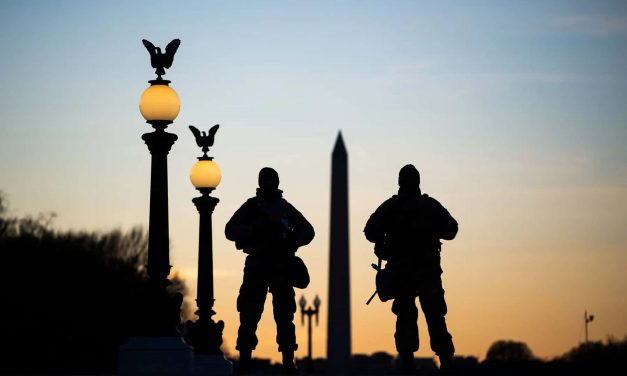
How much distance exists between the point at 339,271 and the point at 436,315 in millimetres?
29397

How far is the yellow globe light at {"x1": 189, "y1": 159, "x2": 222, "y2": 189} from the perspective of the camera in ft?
105

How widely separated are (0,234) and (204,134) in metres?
55.3

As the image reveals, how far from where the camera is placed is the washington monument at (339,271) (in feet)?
163

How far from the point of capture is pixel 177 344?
23.3 metres

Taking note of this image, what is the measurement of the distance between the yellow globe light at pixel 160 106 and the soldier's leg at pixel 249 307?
355 cm

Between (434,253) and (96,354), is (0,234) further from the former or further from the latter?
(434,253)

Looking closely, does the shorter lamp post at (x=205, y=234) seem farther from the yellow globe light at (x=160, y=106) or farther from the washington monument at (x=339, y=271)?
the washington monument at (x=339, y=271)

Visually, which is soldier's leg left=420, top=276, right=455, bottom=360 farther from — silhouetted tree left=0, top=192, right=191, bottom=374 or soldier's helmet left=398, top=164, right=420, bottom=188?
silhouetted tree left=0, top=192, right=191, bottom=374

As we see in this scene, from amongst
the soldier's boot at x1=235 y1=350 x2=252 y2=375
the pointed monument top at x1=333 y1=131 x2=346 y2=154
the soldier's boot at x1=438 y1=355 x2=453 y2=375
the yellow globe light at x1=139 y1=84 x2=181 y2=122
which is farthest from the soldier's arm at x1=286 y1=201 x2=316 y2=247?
the pointed monument top at x1=333 y1=131 x2=346 y2=154

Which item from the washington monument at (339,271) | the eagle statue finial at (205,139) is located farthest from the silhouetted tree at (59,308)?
the eagle statue finial at (205,139)

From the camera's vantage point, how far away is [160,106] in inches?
963

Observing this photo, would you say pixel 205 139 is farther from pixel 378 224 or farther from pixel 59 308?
pixel 59 308

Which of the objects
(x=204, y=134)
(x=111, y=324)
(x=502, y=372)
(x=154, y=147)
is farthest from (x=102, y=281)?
(x=154, y=147)

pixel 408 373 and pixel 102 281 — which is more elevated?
pixel 102 281
